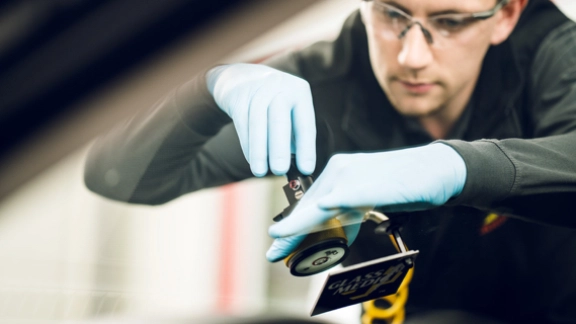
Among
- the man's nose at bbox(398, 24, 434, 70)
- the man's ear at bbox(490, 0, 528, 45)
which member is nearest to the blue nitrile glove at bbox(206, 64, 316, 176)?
the man's nose at bbox(398, 24, 434, 70)

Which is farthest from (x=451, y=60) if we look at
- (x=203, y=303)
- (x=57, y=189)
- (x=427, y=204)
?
(x=57, y=189)

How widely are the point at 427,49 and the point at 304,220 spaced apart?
0.49 meters

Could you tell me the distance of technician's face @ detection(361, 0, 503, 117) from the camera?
135 centimetres

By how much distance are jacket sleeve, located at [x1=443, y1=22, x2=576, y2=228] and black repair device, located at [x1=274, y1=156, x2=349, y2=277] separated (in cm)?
28

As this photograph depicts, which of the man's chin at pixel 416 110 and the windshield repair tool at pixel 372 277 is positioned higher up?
the man's chin at pixel 416 110

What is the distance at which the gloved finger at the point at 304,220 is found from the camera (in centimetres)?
121

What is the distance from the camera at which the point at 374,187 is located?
4.09 ft

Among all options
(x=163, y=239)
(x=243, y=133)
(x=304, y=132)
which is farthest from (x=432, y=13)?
(x=163, y=239)

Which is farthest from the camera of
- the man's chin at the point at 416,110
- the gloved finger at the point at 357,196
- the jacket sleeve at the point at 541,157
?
the man's chin at the point at 416,110

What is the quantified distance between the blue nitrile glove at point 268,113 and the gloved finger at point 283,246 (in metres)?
0.14

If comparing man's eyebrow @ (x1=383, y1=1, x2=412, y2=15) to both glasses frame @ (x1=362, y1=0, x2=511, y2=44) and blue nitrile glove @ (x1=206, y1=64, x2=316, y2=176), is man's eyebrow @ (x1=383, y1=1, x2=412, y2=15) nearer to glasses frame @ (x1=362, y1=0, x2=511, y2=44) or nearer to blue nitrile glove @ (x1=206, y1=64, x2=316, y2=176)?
glasses frame @ (x1=362, y1=0, x2=511, y2=44)

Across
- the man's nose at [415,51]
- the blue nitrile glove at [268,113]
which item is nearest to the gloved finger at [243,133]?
the blue nitrile glove at [268,113]

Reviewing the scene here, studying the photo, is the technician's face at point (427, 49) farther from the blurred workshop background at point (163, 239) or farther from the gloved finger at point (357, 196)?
the gloved finger at point (357, 196)

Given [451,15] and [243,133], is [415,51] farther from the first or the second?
[243,133]
